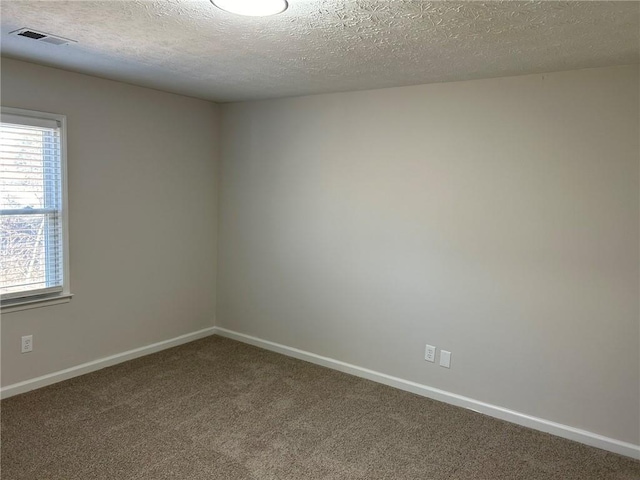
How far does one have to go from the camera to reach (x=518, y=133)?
120 inches

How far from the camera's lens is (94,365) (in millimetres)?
3748

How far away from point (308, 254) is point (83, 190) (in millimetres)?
1820

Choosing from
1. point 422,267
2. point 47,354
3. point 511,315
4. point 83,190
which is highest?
point 83,190

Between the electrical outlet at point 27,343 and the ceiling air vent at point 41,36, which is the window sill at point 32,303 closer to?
the electrical outlet at point 27,343

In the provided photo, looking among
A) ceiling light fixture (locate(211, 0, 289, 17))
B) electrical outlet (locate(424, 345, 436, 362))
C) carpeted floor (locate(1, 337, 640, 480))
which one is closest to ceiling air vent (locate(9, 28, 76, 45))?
ceiling light fixture (locate(211, 0, 289, 17))

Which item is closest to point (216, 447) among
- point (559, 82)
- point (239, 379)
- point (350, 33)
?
point (239, 379)

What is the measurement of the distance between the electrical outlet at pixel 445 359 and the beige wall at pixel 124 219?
2.36 metres

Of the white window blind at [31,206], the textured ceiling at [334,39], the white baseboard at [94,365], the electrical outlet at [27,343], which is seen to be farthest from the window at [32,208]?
the white baseboard at [94,365]

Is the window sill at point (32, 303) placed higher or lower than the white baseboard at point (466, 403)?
higher

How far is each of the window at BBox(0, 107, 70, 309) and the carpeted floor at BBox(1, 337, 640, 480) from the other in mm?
751

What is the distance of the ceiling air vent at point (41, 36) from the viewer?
8.00 feet

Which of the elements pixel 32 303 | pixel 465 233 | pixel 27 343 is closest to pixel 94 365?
pixel 27 343

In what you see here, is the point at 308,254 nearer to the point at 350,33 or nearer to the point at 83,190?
the point at 83,190

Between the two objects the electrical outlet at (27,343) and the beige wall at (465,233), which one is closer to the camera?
the beige wall at (465,233)
